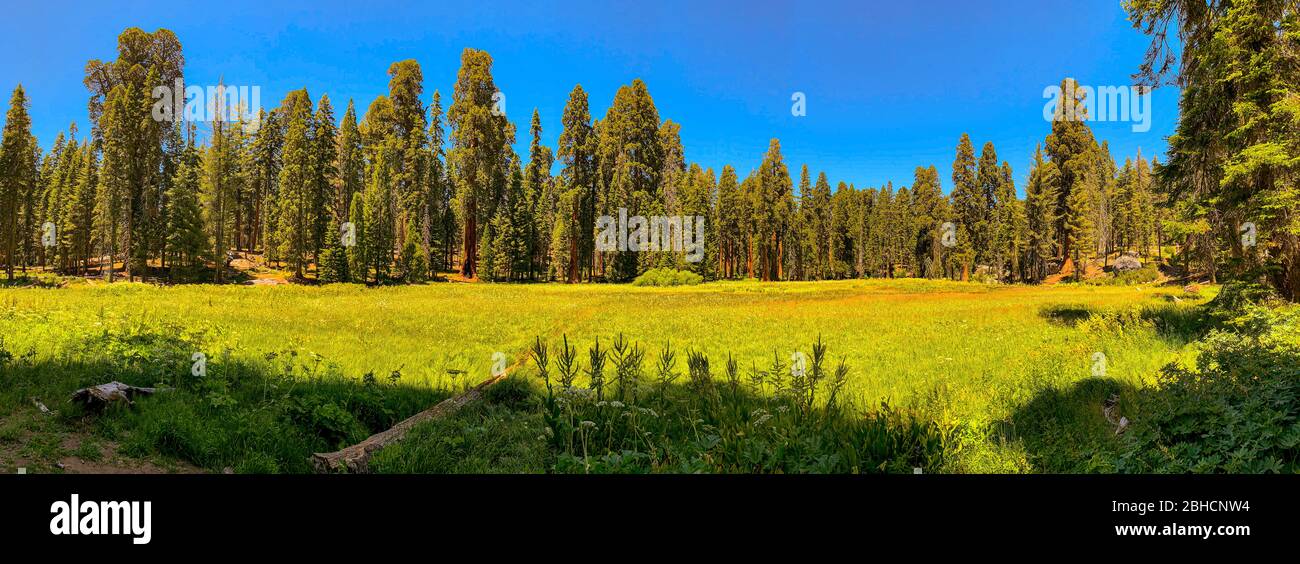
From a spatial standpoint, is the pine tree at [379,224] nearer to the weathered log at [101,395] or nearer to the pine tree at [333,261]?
the pine tree at [333,261]

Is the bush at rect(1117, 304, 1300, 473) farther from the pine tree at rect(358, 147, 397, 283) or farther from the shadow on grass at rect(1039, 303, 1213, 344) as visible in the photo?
the pine tree at rect(358, 147, 397, 283)

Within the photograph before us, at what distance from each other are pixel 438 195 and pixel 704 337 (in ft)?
144

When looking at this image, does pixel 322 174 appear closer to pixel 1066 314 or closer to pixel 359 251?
pixel 359 251

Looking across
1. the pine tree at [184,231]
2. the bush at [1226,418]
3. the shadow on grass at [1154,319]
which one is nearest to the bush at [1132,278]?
the shadow on grass at [1154,319]

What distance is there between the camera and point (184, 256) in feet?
135

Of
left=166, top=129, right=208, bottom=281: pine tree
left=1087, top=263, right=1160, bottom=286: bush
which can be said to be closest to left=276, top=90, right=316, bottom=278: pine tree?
left=166, top=129, right=208, bottom=281: pine tree

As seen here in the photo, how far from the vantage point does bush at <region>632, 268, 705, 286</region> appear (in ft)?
166

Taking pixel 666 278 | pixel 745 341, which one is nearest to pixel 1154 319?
pixel 745 341

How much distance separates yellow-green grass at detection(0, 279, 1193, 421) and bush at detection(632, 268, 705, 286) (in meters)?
28.8

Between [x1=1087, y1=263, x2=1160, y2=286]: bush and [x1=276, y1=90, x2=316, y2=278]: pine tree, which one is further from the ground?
[x1=276, y1=90, x2=316, y2=278]: pine tree

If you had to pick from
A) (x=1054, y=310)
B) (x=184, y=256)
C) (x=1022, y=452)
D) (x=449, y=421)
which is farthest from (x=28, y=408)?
(x=184, y=256)

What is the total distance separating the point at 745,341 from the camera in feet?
46.2
